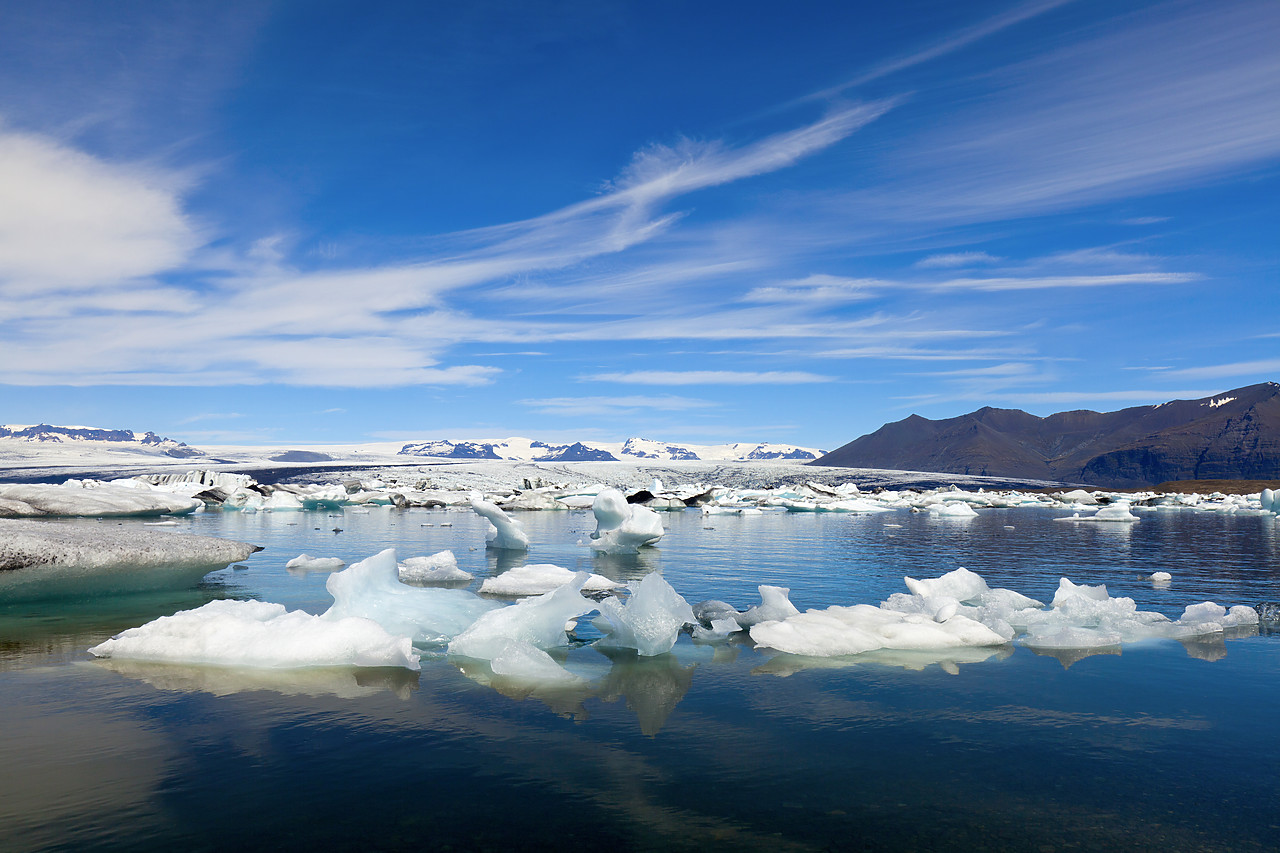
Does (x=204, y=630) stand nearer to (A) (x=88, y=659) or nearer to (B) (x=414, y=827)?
(A) (x=88, y=659)

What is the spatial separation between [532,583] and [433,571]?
218 cm

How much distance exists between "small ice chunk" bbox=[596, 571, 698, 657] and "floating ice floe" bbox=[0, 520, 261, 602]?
238 inches

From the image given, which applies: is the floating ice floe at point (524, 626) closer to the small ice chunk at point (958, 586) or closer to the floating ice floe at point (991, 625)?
the floating ice floe at point (991, 625)

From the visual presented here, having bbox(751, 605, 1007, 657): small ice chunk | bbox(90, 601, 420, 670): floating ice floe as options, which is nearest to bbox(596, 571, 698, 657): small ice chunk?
bbox(751, 605, 1007, 657): small ice chunk

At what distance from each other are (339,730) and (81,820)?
138cm

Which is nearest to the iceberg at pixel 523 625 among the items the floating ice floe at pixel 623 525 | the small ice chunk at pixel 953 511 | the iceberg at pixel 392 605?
the iceberg at pixel 392 605

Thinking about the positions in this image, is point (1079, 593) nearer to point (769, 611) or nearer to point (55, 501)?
point (769, 611)

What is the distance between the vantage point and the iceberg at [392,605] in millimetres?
7168

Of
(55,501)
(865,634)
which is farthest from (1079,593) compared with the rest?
(55,501)

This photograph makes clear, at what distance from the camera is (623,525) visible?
52.4ft

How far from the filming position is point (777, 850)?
122 inches

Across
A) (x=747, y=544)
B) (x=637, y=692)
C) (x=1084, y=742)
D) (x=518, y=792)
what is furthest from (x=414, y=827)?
(x=747, y=544)

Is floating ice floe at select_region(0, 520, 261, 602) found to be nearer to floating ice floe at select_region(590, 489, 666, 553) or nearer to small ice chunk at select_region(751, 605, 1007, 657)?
small ice chunk at select_region(751, 605, 1007, 657)

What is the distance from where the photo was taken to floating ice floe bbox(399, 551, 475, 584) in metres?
11.5
